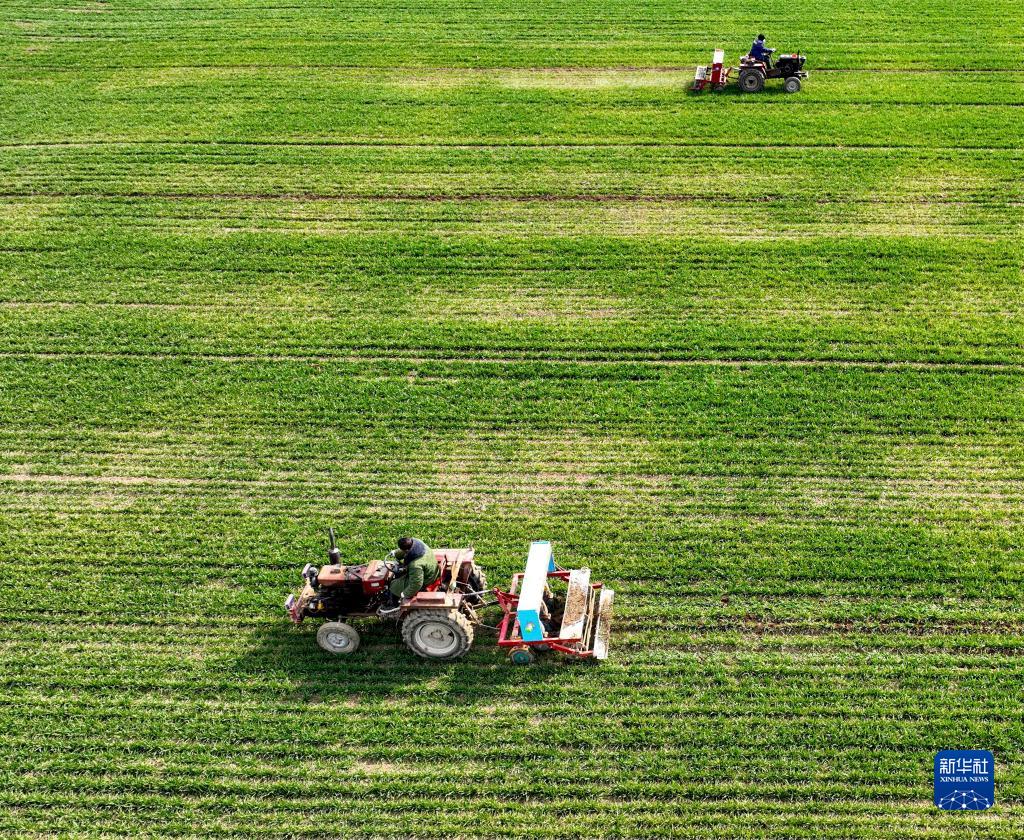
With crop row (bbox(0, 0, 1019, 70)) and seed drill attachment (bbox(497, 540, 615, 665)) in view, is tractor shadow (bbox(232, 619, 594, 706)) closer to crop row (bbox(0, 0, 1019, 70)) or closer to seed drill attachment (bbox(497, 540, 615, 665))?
seed drill attachment (bbox(497, 540, 615, 665))

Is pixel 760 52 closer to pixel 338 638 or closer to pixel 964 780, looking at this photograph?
pixel 964 780

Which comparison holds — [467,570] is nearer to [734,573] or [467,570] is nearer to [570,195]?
[734,573]

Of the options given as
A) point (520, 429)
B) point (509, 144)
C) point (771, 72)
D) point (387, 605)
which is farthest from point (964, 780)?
point (771, 72)

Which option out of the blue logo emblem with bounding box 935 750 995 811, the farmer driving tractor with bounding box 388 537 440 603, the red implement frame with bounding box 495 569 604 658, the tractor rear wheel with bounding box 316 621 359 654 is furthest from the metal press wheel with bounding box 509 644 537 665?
the blue logo emblem with bounding box 935 750 995 811

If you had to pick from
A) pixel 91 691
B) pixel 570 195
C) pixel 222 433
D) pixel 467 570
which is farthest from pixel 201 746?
pixel 570 195

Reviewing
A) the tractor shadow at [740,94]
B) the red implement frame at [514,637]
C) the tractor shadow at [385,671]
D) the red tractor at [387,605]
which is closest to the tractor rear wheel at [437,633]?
the red tractor at [387,605]

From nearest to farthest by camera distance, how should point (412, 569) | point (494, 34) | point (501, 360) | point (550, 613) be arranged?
point (412, 569) → point (550, 613) → point (501, 360) → point (494, 34)
